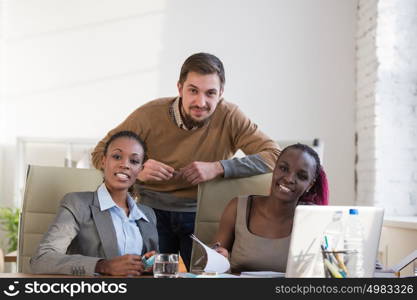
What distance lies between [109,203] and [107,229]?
0.09m

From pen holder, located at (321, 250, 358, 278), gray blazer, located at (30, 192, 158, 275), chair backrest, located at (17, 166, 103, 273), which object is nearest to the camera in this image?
pen holder, located at (321, 250, 358, 278)

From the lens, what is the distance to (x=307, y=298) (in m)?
1.09

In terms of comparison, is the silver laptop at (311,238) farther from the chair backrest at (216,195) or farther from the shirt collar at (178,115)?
the shirt collar at (178,115)

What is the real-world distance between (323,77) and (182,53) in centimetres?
96

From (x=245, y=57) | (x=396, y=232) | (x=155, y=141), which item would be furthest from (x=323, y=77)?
(x=155, y=141)

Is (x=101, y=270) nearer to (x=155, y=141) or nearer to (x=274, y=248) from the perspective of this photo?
(x=274, y=248)

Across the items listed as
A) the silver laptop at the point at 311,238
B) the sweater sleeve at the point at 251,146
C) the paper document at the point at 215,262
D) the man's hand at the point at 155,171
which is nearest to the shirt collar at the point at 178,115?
the sweater sleeve at the point at 251,146

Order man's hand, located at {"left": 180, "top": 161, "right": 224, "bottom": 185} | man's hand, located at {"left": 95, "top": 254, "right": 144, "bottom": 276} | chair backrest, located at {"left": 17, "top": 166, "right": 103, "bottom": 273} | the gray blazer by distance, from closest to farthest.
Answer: man's hand, located at {"left": 95, "top": 254, "right": 144, "bottom": 276} < the gray blazer < chair backrest, located at {"left": 17, "top": 166, "right": 103, "bottom": 273} < man's hand, located at {"left": 180, "top": 161, "right": 224, "bottom": 185}

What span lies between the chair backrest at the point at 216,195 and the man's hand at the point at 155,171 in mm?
136

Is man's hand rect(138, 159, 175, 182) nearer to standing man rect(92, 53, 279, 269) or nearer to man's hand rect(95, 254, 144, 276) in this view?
standing man rect(92, 53, 279, 269)

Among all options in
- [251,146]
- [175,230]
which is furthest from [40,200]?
[251,146]

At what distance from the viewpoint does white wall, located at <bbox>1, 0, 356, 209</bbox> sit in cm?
458

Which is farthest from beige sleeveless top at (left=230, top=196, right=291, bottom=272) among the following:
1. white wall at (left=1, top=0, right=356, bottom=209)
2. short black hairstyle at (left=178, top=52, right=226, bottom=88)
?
white wall at (left=1, top=0, right=356, bottom=209)

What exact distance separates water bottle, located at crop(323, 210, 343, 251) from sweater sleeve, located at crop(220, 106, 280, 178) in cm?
103
